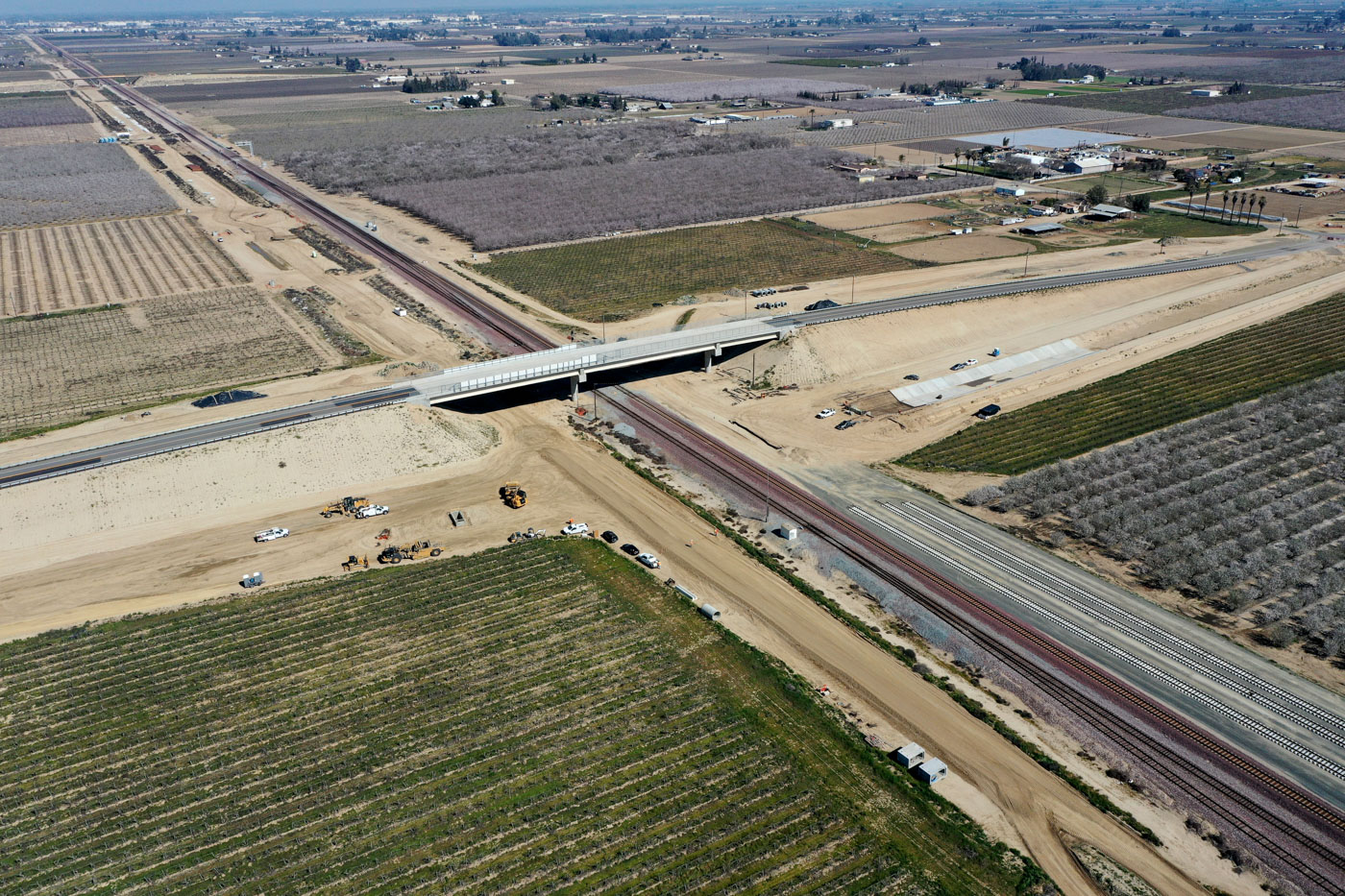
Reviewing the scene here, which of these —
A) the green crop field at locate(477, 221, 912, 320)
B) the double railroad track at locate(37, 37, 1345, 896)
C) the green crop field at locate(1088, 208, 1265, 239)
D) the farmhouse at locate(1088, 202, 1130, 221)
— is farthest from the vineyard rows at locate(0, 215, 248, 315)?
the farmhouse at locate(1088, 202, 1130, 221)

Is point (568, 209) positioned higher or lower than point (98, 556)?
higher

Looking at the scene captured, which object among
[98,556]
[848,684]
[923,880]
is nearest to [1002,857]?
[923,880]

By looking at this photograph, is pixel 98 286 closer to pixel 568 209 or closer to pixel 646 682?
pixel 568 209

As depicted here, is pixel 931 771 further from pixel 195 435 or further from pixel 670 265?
pixel 670 265

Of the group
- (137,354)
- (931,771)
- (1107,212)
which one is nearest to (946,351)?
(931,771)

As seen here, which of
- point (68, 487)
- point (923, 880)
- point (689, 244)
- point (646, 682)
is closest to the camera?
point (923, 880)

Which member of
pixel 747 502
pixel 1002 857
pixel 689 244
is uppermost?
pixel 689 244
